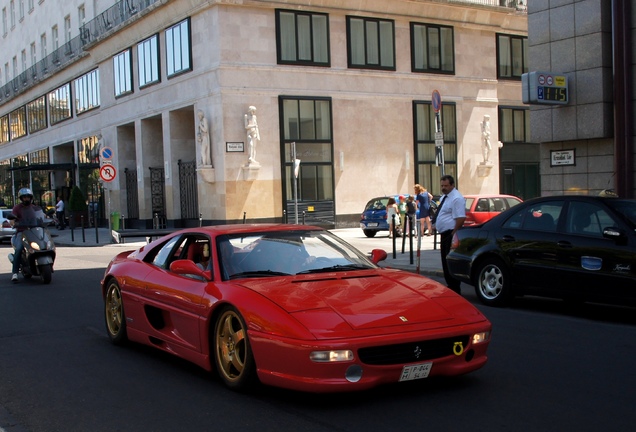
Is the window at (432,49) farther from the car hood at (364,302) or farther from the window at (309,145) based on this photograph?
the car hood at (364,302)

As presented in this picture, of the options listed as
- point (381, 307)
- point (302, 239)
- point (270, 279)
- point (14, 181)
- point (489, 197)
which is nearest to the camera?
point (381, 307)

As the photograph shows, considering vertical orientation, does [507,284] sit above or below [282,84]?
below

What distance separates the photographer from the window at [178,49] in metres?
33.6

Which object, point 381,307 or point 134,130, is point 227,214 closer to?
point 134,130

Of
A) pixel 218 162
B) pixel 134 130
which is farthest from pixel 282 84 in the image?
pixel 134 130

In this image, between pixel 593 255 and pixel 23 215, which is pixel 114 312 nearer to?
pixel 593 255

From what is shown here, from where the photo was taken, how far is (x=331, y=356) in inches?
210

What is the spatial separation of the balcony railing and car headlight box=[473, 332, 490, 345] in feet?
103

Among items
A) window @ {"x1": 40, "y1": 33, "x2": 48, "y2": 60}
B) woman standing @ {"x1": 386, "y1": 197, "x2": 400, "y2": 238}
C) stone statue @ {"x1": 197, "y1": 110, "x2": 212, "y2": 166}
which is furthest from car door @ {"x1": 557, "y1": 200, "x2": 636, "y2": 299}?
window @ {"x1": 40, "y1": 33, "x2": 48, "y2": 60}

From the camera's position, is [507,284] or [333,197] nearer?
[507,284]

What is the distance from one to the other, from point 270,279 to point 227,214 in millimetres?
25572

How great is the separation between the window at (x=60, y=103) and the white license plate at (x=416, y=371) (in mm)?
46236

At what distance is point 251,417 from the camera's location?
5418mm

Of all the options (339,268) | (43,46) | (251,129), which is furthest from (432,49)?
(339,268)
